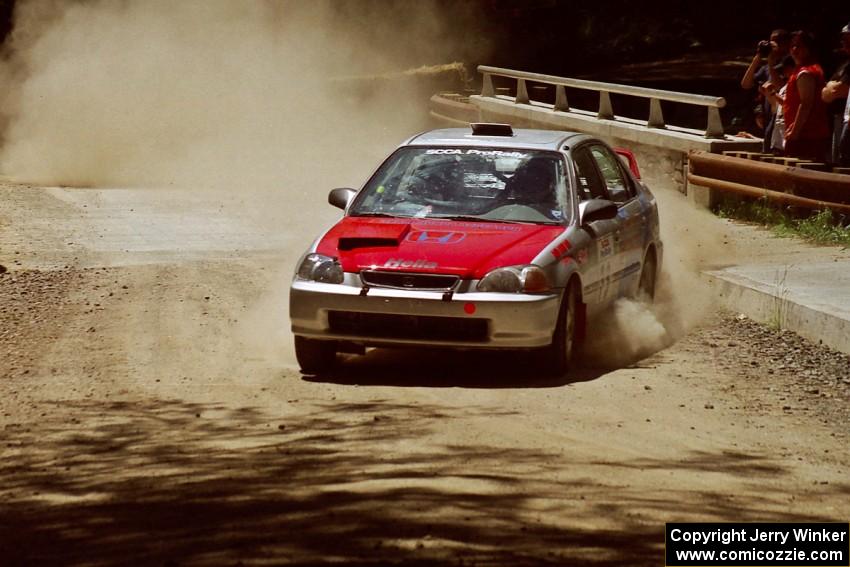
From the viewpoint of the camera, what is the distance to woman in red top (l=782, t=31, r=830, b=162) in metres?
15.7

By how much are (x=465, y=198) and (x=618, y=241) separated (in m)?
1.20

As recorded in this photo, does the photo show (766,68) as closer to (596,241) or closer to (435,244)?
(596,241)

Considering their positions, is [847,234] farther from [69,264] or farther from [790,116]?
[69,264]

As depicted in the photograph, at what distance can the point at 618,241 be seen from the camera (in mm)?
10773

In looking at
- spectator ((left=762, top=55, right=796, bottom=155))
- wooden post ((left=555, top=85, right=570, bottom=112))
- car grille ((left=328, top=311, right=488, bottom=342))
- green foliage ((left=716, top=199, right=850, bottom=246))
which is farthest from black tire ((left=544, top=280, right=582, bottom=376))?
wooden post ((left=555, top=85, right=570, bottom=112))

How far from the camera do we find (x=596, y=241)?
1020cm

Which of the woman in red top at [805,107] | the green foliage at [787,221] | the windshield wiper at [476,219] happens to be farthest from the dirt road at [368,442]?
the woman in red top at [805,107]

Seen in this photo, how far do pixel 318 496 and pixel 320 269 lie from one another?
3173 millimetres

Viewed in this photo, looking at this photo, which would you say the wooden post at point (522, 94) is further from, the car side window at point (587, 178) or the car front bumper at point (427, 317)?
the car front bumper at point (427, 317)

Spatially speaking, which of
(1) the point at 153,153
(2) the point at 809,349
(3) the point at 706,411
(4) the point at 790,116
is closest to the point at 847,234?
(4) the point at 790,116

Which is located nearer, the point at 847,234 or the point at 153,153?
the point at 847,234

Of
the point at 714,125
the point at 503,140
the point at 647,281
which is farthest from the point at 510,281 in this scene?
the point at 714,125

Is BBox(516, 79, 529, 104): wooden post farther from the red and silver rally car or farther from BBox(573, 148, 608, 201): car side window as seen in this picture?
BBox(573, 148, 608, 201): car side window

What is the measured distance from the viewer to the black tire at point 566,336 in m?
9.40
